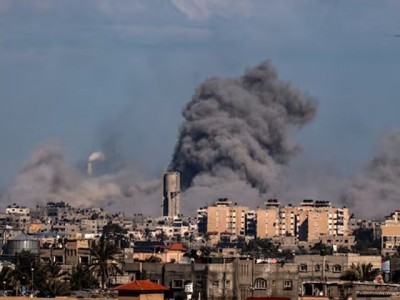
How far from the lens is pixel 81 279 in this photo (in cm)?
7394

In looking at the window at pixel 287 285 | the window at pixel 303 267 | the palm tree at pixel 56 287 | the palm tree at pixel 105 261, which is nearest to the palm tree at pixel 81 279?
the palm tree at pixel 56 287

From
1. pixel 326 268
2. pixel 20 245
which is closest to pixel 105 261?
pixel 326 268

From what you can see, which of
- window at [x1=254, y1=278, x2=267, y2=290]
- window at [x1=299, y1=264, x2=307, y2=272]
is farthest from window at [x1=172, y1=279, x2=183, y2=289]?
window at [x1=299, y1=264, x2=307, y2=272]

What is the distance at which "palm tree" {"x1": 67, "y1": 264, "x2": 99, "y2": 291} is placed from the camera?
239 feet

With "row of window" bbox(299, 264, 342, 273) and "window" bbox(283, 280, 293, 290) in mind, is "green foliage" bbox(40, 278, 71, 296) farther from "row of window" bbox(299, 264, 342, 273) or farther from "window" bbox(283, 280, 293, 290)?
"row of window" bbox(299, 264, 342, 273)

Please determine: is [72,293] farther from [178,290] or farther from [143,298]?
[143,298]

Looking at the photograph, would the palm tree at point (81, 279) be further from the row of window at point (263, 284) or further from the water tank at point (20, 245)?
the water tank at point (20, 245)

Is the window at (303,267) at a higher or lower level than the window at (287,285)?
higher

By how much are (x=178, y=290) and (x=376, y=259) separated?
131 ft

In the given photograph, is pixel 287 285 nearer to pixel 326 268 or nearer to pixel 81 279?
pixel 81 279

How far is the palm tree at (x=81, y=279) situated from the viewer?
239ft

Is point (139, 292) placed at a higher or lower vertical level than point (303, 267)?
lower

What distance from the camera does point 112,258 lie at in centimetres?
8050

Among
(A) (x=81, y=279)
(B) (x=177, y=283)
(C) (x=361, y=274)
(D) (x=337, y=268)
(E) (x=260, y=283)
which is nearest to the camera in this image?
(E) (x=260, y=283)
